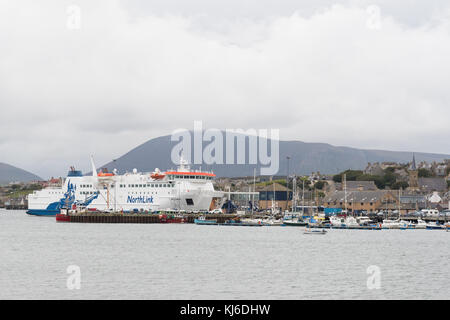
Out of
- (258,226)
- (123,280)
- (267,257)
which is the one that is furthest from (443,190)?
(123,280)

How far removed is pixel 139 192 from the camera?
3888 inches

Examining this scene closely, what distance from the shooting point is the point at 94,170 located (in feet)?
359

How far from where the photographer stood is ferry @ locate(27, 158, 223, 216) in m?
95.7

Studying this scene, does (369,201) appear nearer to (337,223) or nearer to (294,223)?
(294,223)

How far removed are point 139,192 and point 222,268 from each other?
2411 inches

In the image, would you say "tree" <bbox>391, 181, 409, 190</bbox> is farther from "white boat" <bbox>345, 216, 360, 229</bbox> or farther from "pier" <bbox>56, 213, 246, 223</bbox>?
"white boat" <bbox>345, 216, 360, 229</bbox>

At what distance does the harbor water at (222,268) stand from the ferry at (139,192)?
111ft

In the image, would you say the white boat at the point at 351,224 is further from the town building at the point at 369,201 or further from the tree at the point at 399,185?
the tree at the point at 399,185

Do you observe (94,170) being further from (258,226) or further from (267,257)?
(267,257)

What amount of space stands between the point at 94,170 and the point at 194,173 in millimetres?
21740

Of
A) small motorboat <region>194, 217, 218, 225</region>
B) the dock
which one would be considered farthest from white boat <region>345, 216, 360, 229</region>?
the dock

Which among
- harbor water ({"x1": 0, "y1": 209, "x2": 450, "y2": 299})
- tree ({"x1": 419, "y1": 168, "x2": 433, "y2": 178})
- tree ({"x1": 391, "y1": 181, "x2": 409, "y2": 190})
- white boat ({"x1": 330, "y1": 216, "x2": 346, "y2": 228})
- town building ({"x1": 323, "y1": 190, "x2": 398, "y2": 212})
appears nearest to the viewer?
harbor water ({"x1": 0, "y1": 209, "x2": 450, "y2": 299})

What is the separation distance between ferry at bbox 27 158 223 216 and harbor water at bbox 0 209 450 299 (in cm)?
3373

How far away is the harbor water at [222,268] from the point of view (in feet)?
100
